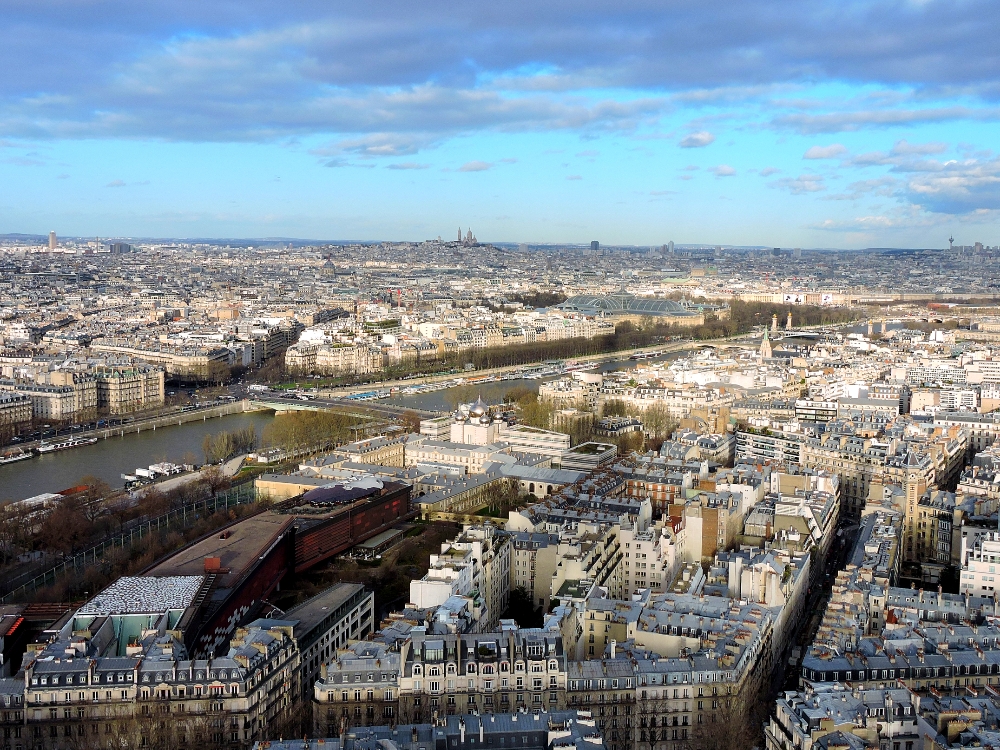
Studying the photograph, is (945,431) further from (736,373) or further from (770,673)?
(770,673)

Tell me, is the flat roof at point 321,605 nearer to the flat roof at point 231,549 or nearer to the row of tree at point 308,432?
the flat roof at point 231,549

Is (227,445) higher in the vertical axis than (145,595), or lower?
lower

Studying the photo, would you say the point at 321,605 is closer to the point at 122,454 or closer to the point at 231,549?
the point at 231,549

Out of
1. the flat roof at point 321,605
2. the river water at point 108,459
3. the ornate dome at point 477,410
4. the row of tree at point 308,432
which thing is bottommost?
the river water at point 108,459

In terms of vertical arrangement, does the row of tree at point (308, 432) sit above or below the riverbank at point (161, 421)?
above

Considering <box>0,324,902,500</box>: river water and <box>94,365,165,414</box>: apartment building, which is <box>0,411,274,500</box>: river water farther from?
<box>94,365,165,414</box>: apartment building

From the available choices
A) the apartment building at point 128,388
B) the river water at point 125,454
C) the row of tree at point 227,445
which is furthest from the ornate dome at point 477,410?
the apartment building at point 128,388

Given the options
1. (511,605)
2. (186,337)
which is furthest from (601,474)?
(186,337)

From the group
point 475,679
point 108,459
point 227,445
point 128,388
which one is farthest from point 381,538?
point 128,388

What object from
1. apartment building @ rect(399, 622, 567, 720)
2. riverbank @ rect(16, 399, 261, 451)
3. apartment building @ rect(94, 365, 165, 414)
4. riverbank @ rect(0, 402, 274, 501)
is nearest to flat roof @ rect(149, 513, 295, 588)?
apartment building @ rect(399, 622, 567, 720)
